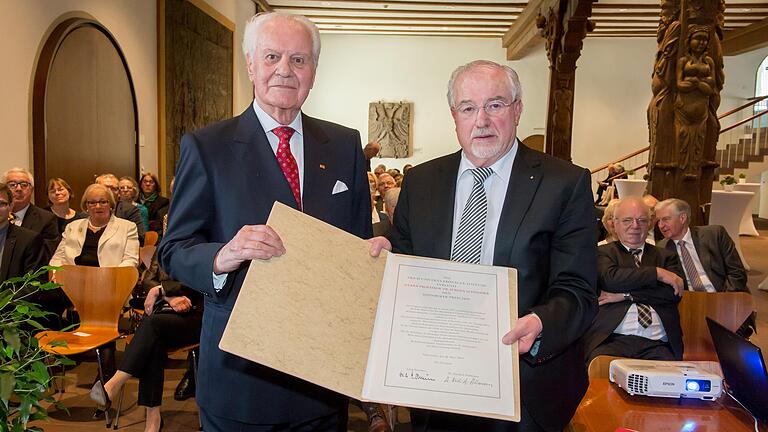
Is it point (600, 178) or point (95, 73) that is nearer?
point (95, 73)

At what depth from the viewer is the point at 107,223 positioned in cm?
521

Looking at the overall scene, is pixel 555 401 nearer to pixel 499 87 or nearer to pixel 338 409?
pixel 338 409

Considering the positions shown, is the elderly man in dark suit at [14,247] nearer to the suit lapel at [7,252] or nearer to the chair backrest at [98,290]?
the suit lapel at [7,252]

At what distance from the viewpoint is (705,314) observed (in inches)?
145

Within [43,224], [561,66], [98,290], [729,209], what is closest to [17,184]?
[43,224]

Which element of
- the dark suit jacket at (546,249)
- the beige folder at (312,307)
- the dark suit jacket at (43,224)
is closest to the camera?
the beige folder at (312,307)

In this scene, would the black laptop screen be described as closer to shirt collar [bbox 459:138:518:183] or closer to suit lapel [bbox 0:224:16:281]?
shirt collar [bbox 459:138:518:183]

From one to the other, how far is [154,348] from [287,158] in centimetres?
272

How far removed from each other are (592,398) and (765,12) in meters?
16.1

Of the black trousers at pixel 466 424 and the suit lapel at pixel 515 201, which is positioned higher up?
the suit lapel at pixel 515 201

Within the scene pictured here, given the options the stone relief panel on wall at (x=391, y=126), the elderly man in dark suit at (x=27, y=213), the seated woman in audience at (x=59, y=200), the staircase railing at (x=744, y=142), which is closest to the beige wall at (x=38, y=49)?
the seated woman in audience at (x=59, y=200)

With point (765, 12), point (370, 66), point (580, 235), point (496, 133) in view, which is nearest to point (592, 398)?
point (580, 235)

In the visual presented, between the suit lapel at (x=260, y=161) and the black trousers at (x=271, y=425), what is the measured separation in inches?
22.2

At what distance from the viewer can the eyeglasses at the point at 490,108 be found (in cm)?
160
